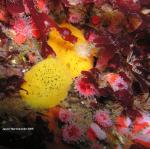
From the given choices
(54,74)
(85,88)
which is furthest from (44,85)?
(85,88)

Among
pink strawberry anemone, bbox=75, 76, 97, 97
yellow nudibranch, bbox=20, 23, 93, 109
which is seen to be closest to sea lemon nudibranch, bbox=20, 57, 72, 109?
yellow nudibranch, bbox=20, 23, 93, 109

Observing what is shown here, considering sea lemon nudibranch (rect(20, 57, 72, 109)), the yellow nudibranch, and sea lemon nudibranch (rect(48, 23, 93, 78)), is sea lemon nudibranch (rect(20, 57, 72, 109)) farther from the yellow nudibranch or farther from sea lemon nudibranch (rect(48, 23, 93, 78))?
sea lemon nudibranch (rect(48, 23, 93, 78))

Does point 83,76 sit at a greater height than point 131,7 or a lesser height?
lesser

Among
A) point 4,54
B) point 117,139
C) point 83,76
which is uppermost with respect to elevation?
point 4,54

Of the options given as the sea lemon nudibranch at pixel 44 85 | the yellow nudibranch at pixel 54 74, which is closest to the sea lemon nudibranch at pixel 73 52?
the yellow nudibranch at pixel 54 74

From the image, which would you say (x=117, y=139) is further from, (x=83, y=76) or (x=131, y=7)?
(x=131, y=7)

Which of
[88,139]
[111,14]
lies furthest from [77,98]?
[111,14]

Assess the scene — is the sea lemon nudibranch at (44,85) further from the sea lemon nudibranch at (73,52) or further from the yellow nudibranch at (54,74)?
the sea lemon nudibranch at (73,52)
